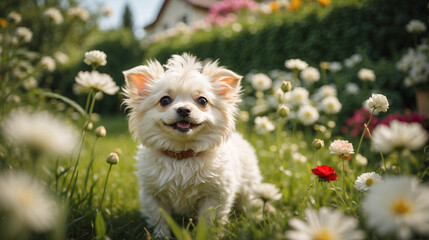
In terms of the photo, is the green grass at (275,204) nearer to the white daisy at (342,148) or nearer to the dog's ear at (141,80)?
the white daisy at (342,148)

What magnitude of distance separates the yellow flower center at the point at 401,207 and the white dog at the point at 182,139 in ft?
3.74

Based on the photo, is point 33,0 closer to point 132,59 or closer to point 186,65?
point 132,59

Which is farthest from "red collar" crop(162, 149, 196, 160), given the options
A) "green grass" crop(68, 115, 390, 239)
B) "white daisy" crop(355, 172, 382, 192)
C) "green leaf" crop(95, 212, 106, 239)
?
"white daisy" crop(355, 172, 382, 192)

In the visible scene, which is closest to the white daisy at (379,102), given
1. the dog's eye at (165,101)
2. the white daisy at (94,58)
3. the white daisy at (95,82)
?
the dog's eye at (165,101)

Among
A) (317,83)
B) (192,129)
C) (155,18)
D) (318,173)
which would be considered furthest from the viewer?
(155,18)

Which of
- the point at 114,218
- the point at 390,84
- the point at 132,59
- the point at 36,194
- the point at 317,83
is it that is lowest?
the point at 114,218

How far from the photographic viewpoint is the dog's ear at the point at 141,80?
6.94 ft

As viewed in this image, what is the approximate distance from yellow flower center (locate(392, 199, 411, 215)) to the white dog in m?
1.14

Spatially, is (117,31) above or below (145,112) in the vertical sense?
above

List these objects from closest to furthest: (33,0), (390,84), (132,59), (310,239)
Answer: (310,239)
(390,84)
(33,0)
(132,59)

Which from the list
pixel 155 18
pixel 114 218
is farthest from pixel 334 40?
pixel 155 18

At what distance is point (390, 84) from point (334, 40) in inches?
56.1

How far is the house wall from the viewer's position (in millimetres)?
18375

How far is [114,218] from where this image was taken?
1.99 metres
